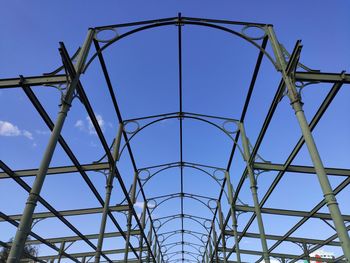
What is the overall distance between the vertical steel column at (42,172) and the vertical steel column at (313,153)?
5.84 metres

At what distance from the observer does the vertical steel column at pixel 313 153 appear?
5.37 meters

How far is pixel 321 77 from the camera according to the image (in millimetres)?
7746

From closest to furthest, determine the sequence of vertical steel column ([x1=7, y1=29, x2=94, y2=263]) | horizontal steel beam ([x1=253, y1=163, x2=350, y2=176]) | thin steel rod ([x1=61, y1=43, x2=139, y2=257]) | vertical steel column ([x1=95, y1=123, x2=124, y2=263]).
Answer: vertical steel column ([x1=7, y1=29, x2=94, y2=263]) < thin steel rod ([x1=61, y1=43, x2=139, y2=257]) < vertical steel column ([x1=95, y1=123, x2=124, y2=263]) < horizontal steel beam ([x1=253, y1=163, x2=350, y2=176])

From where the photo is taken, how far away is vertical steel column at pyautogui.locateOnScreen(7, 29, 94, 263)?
5.33 m

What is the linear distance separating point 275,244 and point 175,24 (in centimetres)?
1731

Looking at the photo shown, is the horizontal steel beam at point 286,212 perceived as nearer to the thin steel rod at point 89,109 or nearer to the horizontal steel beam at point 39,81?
the thin steel rod at point 89,109

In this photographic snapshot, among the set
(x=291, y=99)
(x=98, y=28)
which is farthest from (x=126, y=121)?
(x=291, y=99)

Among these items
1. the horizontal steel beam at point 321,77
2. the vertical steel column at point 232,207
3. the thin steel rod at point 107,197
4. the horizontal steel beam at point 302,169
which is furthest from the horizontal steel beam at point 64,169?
the horizontal steel beam at point 321,77

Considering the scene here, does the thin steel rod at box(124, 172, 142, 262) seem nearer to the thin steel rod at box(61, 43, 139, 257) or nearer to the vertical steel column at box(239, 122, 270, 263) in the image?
the thin steel rod at box(61, 43, 139, 257)

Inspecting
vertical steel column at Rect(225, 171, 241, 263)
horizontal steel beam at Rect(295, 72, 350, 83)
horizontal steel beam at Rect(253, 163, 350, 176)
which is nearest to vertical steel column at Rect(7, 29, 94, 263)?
horizontal steel beam at Rect(295, 72, 350, 83)

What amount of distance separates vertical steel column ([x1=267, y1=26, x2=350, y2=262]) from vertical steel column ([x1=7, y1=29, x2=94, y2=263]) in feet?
19.2

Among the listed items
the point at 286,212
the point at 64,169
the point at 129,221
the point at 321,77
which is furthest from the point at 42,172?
the point at 286,212

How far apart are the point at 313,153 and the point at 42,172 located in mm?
6044

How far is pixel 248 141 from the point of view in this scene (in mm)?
13875
